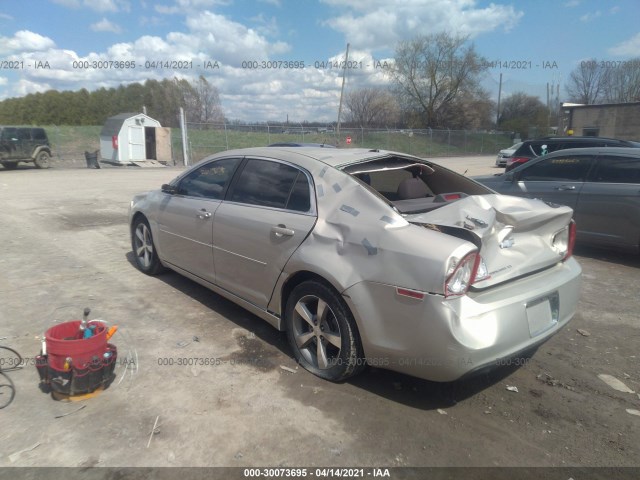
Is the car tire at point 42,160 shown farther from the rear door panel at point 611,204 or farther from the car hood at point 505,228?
the car hood at point 505,228

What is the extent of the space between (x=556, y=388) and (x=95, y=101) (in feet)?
195

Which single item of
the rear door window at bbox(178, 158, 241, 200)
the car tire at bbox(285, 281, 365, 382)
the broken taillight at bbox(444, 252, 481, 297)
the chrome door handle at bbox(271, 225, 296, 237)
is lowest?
the car tire at bbox(285, 281, 365, 382)

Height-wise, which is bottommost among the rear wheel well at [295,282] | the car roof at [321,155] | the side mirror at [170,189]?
the rear wheel well at [295,282]

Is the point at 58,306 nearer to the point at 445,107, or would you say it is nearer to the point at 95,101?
the point at 445,107

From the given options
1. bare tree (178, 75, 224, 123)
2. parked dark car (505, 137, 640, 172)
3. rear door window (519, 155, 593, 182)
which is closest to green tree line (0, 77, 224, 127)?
bare tree (178, 75, 224, 123)

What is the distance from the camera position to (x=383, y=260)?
2.89 metres

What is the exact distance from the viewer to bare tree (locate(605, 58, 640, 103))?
51.6m

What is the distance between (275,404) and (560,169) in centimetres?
604

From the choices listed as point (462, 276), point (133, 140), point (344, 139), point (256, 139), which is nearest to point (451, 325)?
point (462, 276)

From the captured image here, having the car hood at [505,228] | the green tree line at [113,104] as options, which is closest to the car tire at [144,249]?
the car hood at [505,228]

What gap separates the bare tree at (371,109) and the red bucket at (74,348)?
5229 cm

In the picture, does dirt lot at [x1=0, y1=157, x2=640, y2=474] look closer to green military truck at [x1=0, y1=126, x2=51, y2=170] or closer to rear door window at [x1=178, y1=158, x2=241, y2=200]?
rear door window at [x1=178, y1=158, x2=241, y2=200]

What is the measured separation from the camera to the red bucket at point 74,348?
299 centimetres

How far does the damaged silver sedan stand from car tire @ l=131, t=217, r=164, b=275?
52.2 inches
